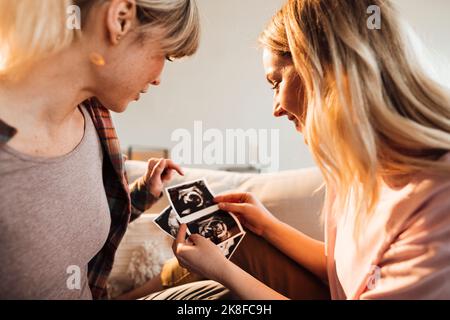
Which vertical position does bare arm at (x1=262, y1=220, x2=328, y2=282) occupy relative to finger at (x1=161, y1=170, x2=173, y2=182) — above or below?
below

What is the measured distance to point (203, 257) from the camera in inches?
33.3

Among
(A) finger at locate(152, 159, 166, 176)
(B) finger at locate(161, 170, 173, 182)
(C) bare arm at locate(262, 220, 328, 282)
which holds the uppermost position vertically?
(A) finger at locate(152, 159, 166, 176)

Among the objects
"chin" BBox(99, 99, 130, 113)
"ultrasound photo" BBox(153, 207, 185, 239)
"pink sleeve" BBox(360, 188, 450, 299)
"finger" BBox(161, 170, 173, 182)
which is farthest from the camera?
"finger" BBox(161, 170, 173, 182)

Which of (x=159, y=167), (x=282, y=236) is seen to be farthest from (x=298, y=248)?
(x=159, y=167)

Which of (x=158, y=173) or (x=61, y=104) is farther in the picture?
(x=158, y=173)

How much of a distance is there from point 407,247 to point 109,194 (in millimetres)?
611

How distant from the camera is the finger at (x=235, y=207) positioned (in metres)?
0.92

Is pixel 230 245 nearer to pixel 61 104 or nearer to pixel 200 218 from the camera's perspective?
pixel 200 218

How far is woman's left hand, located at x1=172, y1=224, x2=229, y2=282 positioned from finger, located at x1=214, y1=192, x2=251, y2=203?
0.12 meters

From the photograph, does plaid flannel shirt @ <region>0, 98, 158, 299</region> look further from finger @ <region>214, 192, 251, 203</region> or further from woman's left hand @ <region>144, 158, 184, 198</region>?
finger @ <region>214, 192, 251, 203</region>

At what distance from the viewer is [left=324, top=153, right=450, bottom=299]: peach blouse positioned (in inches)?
25.8

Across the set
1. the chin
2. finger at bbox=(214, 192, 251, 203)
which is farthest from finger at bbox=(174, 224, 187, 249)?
the chin
